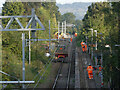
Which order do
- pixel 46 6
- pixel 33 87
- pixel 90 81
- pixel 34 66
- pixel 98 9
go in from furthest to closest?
pixel 46 6
pixel 98 9
pixel 34 66
pixel 90 81
pixel 33 87

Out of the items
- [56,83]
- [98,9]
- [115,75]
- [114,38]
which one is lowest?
[56,83]

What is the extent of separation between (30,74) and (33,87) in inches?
120

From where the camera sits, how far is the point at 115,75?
1639cm

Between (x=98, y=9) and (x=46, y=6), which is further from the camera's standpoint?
(x=46, y=6)

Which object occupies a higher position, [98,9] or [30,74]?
[98,9]

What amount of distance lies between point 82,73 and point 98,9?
25.5 metres

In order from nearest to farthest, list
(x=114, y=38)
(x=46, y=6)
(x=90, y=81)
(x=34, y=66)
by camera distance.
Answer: (x=114, y=38) → (x=90, y=81) → (x=34, y=66) → (x=46, y=6)

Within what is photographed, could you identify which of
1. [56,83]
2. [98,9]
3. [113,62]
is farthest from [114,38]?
[98,9]

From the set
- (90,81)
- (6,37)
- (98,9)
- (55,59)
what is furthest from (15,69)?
(98,9)

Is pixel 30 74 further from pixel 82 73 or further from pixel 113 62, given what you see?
pixel 113 62

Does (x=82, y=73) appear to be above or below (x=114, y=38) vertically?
below

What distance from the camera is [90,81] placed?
2127cm

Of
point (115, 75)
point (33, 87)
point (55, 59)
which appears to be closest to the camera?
point (115, 75)

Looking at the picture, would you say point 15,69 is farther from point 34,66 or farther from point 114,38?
point 114,38
